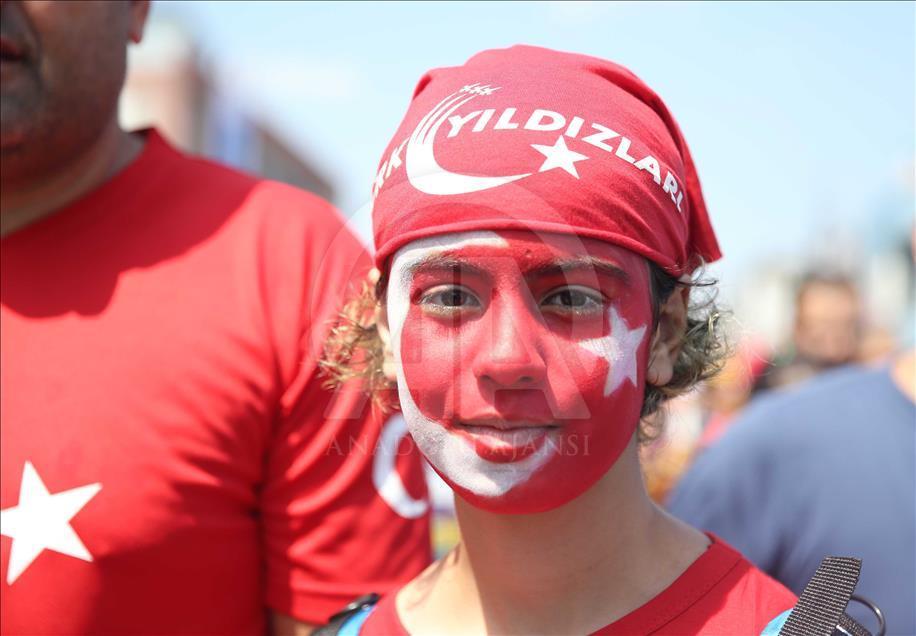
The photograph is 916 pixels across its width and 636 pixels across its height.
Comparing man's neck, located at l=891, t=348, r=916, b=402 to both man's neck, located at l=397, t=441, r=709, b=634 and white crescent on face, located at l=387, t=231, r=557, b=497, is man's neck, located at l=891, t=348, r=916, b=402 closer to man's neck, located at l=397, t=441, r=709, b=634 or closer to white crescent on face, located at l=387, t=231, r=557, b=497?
man's neck, located at l=397, t=441, r=709, b=634

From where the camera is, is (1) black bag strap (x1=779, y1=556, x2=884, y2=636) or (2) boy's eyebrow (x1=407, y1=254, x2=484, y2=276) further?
(2) boy's eyebrow (x1=407, y1=254, x2=484, y2=276)

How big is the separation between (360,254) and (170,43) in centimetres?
2289

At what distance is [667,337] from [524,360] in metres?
0.35

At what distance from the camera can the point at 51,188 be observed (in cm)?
226

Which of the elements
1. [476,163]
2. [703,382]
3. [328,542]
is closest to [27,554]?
[328,542]

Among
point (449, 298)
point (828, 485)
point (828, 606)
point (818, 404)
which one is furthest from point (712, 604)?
point (818, 404)

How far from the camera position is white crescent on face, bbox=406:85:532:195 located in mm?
1532

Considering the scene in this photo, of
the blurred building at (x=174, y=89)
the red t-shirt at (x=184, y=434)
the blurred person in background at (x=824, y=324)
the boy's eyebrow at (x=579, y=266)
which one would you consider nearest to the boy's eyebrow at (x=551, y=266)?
the boy's eyebrow at (x=579, y=266)

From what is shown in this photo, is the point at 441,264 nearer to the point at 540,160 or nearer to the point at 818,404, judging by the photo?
the point at 540,160

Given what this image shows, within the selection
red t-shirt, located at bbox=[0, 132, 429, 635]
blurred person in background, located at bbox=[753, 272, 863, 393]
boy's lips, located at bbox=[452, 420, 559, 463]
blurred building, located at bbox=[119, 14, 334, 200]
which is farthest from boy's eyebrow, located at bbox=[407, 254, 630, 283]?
blurred building, located at bbox=[119, 14, 334, 200]

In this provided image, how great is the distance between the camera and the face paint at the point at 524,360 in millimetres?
1520

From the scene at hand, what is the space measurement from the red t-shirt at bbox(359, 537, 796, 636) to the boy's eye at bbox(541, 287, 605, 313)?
0.44 m

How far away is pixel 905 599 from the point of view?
248cm

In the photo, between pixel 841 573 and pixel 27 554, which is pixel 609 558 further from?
pixel 27 554
